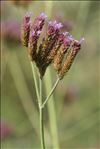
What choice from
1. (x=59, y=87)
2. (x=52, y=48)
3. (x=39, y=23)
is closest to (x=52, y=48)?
(x=52, y=48)

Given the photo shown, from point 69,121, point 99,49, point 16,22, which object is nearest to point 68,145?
point 69,121

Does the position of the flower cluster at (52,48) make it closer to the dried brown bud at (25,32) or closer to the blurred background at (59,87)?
the dried brown bud at (25,32)

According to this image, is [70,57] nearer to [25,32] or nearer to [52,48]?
[52,48]

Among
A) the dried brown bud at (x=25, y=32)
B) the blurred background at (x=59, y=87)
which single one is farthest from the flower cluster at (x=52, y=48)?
the blurred background at (x=59, y=87)

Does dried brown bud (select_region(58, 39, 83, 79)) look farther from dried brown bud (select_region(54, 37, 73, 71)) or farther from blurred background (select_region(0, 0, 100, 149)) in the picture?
blurred background (select_region(0, 0, 100, 149))

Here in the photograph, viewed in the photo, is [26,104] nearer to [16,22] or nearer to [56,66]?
[16,22]

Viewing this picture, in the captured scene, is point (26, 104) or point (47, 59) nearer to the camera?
point (47, 59)

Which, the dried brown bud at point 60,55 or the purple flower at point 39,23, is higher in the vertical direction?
the purple flower at point 39,23

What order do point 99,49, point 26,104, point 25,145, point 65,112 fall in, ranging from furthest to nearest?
point 99,49 → point 65,112 → point 25,145 → point 26,104
